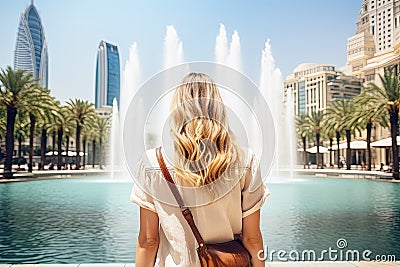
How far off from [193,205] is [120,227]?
26.1ft

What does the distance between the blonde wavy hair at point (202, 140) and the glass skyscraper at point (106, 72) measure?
552 ft

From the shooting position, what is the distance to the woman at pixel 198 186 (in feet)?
5.09

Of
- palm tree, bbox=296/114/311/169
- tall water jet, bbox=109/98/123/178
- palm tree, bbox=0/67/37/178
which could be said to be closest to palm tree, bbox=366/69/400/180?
tall water jet, bbox=109/98/123/178

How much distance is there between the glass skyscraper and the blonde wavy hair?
552 ft

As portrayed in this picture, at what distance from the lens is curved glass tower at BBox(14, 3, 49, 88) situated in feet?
420

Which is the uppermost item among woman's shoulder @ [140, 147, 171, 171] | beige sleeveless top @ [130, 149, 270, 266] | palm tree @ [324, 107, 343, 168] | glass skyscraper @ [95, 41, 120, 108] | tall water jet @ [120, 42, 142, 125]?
glass skyscraper @ [95, 41, 120, 108]

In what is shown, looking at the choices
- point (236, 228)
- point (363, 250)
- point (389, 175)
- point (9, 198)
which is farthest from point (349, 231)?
point (389, 175)

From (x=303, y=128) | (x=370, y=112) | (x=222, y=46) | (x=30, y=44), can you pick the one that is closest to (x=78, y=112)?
(x=222, y=46)

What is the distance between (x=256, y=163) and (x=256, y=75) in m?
27.8

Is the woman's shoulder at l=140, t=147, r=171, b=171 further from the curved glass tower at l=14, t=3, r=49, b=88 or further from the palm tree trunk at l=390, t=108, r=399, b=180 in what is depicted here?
the curved glass tower at l=14, t=3, r=49, b=88

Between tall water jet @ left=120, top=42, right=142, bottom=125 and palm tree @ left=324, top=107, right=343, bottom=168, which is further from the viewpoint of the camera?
palm tree @ left=324, top=107, right=343, bottom=168

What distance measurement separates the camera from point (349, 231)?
9.11 m

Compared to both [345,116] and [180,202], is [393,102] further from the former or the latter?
[180,202]

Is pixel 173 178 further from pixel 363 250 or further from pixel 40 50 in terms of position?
pixel 40 50
